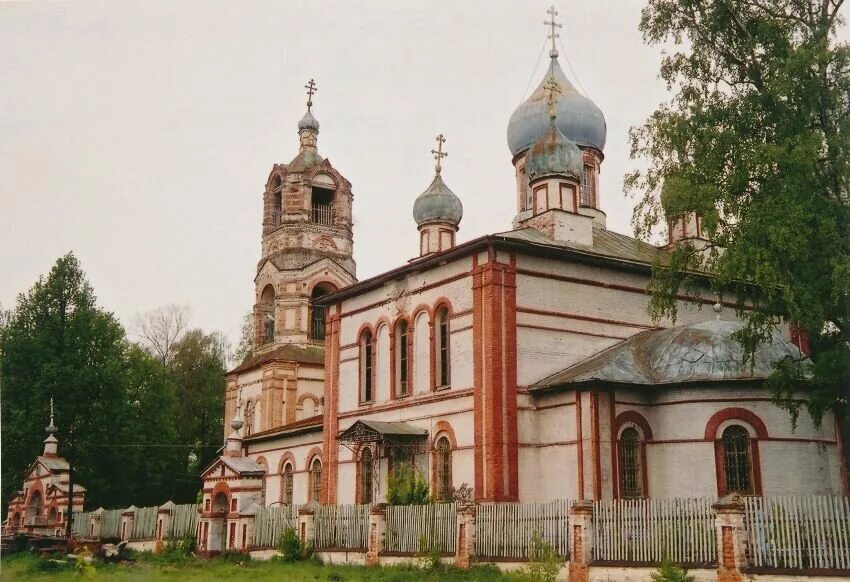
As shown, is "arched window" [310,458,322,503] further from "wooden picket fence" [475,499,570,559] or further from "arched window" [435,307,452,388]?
"wooden picket fence" [475,499,570,559]

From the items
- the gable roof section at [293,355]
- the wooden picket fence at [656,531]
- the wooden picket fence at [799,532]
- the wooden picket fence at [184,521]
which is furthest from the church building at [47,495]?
the wooden picket fence at [799,532]

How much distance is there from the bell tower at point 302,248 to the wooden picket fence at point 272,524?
46.1 feet

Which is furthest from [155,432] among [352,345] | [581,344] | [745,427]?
[745,427]

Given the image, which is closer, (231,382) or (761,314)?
(761,314)

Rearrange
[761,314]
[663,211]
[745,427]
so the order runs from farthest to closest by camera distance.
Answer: [745,427] < [663,211] < [761,314]

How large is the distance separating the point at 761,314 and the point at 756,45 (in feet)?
15.6

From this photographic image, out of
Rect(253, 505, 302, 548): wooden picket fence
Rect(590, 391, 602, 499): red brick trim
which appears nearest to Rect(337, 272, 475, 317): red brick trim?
Rect(590, 391, 602, 499): red brick trim

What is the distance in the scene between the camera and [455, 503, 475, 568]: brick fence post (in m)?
16.1

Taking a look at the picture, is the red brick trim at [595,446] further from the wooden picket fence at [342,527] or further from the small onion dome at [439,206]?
the small onion dome at [439,206]

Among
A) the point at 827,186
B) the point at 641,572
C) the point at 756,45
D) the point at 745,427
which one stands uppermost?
the point at 756,45

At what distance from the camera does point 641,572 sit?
1325 centimetres

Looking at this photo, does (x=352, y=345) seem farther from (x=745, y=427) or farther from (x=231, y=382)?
(x=231, y=382)

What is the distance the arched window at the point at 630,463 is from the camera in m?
18.6

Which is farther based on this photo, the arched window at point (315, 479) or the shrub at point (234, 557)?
the arched window at point (315, 479)
